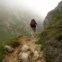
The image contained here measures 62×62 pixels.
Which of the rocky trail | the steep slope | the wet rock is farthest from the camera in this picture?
the wet rock

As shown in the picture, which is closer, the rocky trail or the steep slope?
the steep slope

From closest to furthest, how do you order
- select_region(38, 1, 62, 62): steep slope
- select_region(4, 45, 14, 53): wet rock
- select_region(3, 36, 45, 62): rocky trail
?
select_region(38, 1, 62, 62): steep slope
select_region(3, 36, 45, 62): rocky trail
select_region(4, 45, 14, 53): wet rock

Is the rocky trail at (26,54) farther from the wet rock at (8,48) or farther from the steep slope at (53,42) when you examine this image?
the steep slope at (53,42)

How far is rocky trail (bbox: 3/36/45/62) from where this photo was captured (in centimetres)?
3128

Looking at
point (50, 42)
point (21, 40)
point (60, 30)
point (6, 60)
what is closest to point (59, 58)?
point (50, 42)

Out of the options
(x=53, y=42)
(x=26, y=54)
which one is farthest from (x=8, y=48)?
(x=53, y=42)

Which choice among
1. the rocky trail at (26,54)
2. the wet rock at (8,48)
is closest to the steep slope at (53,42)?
the rocky trail at (26,54)

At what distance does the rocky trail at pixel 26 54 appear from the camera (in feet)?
103

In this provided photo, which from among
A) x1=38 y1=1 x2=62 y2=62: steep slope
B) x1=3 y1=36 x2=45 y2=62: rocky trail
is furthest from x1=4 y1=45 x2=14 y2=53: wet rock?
x1=38 y1=1 x2=62 y2=62: steep slope

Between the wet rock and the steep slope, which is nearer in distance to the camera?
the steep slope

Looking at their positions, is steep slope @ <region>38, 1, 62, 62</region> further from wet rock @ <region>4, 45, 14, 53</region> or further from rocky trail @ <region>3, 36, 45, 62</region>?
wet rock @ <region>4, 45, 14, 53</region>

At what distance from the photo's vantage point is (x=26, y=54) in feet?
105

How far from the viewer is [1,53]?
111ft

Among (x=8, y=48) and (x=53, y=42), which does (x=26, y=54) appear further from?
(x=53, y=42)
